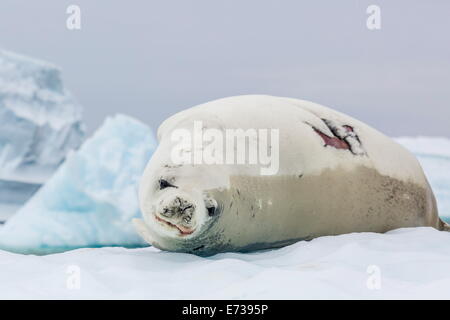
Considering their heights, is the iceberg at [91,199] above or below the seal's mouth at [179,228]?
below

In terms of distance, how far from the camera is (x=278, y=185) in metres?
1.96

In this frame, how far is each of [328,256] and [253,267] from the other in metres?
0.29

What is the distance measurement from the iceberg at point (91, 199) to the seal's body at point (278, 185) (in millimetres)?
5185

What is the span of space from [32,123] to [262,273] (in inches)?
352

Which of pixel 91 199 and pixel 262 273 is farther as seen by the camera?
pixel 91 199

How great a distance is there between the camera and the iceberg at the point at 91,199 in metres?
7.06

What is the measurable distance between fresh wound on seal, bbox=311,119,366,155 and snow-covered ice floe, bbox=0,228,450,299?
0.36 meters

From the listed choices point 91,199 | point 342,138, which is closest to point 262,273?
point 342,138

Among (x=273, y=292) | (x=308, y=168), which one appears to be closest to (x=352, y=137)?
(x=308, y=168)

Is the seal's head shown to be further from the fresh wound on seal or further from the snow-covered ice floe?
the fresh wound on seal

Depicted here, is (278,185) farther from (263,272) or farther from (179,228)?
(263,272)

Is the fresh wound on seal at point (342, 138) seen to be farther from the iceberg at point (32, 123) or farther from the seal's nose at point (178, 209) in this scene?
the iceberg at point (32, 123)

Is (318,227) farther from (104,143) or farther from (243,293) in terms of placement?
(104,143)

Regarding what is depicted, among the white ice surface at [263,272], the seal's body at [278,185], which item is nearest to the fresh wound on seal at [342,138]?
the seal's body at [278,185]
